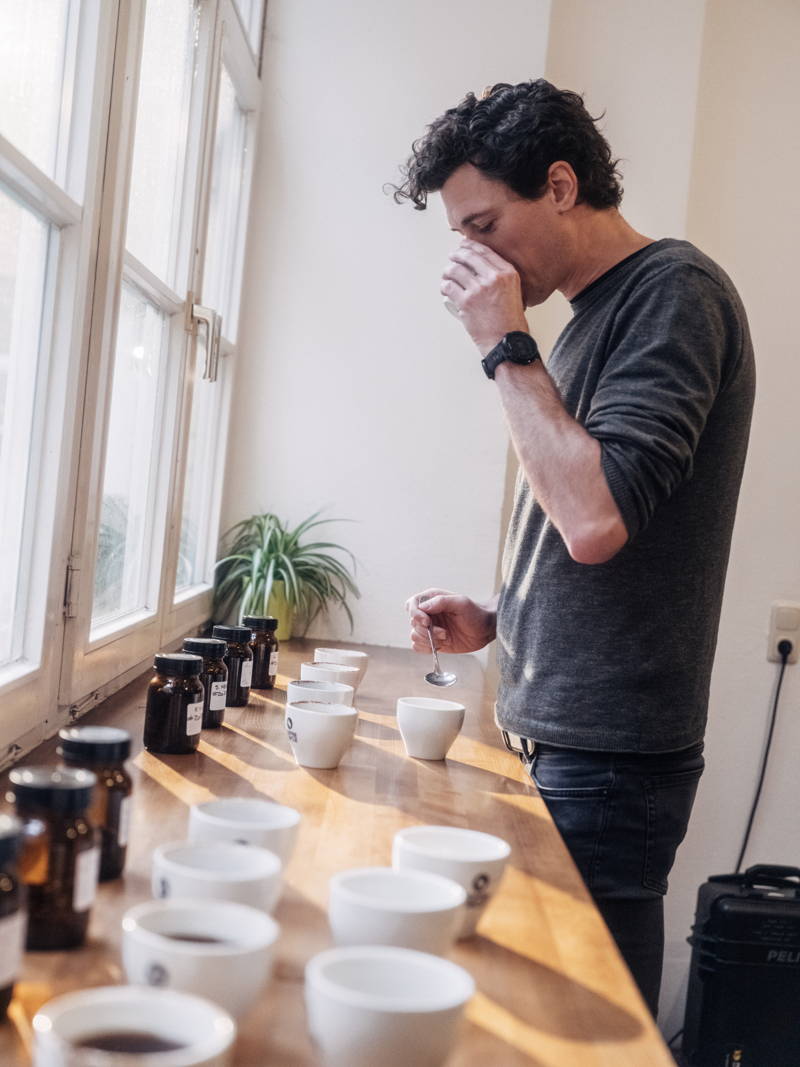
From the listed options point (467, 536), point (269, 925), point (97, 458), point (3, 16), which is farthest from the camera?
point (467, 536)

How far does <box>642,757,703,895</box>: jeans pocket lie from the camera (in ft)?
4.12

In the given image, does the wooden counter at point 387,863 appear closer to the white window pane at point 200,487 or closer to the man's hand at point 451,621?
the man's hand at point 451,621

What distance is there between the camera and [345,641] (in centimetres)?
274

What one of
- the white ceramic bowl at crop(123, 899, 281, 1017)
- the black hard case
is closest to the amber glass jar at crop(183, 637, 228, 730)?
the white ceramic bowl at crop(123, 899, 281, 1017)

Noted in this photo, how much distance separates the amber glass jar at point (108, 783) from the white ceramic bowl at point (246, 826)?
0.20 feet

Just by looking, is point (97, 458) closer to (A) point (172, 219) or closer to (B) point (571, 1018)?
(A) point (172, 219)

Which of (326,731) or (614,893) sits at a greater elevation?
(326,731)

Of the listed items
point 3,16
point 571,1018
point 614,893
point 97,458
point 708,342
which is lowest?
point 614,893

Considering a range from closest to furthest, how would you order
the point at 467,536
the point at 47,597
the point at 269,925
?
the point at 269,925 < the point at 47,597 < the point at 467,536

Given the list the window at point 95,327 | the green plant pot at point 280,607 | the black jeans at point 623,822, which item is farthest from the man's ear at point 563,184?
the green plant pot at point 280,607

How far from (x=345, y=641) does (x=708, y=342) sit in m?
1.71

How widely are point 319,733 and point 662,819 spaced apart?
0.42 metres

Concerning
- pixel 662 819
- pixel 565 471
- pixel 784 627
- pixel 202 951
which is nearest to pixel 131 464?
pixel 565 471

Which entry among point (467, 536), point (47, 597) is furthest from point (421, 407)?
point (47, 597)
